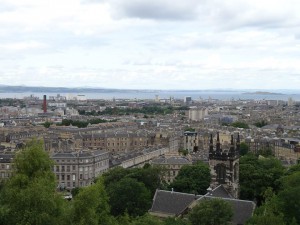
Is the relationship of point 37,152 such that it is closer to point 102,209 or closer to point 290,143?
point 102,209

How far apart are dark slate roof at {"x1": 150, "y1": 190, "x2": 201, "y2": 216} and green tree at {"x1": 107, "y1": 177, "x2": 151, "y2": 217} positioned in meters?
3.34

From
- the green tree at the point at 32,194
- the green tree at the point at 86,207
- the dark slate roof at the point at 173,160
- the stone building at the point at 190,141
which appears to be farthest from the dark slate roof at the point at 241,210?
the stone building at the point at 190,141

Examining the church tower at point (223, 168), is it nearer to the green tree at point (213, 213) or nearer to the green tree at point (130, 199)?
the green tree at point (130, 199)

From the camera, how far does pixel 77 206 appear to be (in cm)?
2547

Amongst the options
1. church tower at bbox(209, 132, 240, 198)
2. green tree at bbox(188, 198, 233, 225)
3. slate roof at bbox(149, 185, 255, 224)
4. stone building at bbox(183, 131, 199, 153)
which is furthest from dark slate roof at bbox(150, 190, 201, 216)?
stone building at bbox(183, 131, 199, 153)

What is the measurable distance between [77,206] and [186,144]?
91.3 m

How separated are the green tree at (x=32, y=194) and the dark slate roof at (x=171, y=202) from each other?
49.7ft

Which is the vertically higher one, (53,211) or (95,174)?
(53,211)

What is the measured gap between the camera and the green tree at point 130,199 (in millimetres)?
46219

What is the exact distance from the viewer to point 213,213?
115 ft

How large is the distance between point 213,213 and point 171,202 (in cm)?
806

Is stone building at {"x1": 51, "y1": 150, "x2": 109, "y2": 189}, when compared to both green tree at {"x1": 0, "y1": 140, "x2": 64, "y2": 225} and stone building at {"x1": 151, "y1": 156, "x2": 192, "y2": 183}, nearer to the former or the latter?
stone building at {"x1": 151, "y1": 156, "x2": 192, "y2": 183}

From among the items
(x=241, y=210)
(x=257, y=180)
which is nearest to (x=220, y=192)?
(x=241, y=210)

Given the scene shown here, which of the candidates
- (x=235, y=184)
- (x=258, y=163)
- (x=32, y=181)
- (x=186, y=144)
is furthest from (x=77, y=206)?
(x=186, y=144)
